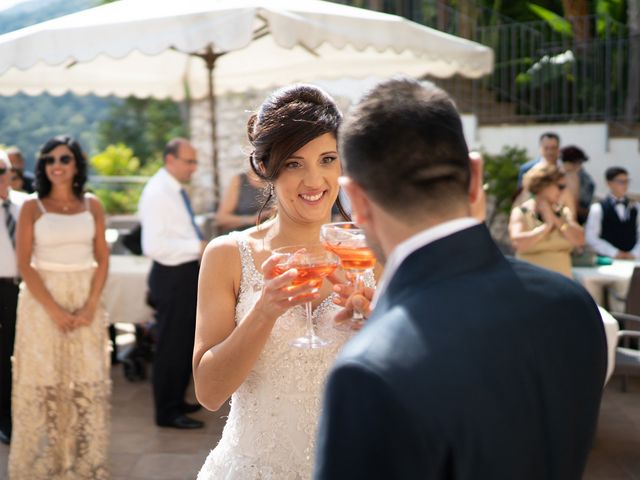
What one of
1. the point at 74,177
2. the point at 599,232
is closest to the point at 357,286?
the point at 74,177

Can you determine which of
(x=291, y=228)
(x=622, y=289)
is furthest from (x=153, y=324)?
(x=291, y=228)

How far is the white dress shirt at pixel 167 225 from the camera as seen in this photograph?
5.77 m

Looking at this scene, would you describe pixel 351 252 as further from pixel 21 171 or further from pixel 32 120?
pixel 32 120

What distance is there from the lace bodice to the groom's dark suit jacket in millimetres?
1024

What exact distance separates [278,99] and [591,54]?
12.4 meters

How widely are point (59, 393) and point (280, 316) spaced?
9.79ft

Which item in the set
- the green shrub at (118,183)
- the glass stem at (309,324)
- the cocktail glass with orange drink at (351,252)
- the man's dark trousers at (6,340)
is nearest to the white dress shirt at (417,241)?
the cocktail glass with orange drink at (351,252)

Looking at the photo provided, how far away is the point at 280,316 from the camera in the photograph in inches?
87.4

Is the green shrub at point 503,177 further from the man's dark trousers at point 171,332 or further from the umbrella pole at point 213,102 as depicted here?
the man's dark trousers at point 171,332

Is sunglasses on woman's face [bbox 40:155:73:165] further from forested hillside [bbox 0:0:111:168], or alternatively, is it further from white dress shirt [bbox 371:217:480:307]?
white dress shirt [bbox 371:217:480:307]

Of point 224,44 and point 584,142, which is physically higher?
point 224,44

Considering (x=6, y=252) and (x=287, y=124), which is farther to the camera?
(x=6, y=252)

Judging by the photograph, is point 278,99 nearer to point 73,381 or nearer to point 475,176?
point 475,176

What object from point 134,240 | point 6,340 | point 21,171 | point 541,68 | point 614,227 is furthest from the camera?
point 541,68
